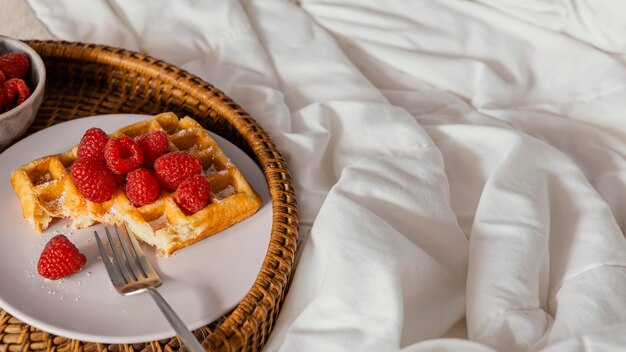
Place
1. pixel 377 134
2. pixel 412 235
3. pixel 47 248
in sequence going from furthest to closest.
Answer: pixel 377 134 < pixel 412 235 < pixel 47 248

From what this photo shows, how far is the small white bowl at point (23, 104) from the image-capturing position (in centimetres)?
126

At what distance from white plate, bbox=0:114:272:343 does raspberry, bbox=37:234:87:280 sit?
0.05ft

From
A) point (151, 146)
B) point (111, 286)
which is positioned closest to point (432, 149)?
point (151, 146)

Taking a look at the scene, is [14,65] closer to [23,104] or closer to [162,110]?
[23,104]

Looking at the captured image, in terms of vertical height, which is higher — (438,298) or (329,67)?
(329,67)

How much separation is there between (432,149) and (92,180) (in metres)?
0.55

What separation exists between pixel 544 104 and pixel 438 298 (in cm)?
57

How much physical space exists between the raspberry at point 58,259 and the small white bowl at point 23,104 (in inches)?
11.2

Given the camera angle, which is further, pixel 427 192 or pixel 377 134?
pixel 377 134

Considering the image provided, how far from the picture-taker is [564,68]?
1577mm

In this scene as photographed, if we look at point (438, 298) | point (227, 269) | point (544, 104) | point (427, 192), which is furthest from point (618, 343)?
point (544, 104)

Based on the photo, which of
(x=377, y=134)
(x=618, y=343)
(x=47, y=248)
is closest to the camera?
(x=618, y=343)

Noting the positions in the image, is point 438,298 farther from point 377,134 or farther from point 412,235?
point 377,134

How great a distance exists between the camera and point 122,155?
3.86 feet
